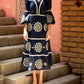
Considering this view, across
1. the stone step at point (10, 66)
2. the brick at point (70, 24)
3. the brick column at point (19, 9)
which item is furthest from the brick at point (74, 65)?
the brick column at point (19, 9)

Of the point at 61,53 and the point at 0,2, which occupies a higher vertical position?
the point at 0,2

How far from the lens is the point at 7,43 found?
15.8ft

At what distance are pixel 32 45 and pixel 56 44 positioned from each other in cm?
153

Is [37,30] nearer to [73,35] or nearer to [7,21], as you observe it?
[73,35]

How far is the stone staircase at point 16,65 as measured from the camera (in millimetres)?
3922

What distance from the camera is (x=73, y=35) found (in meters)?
4.79

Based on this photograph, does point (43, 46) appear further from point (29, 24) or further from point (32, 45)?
point (29, 24)

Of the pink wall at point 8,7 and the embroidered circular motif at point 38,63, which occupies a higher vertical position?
the pink wall at point 8,7

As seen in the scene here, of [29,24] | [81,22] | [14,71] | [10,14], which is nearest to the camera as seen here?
[29,24]

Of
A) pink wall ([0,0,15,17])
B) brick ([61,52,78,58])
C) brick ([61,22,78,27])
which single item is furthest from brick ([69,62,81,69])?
pink wall ([0,0,15,17])

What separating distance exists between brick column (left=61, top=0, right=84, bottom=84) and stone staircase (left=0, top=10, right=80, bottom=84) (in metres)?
0.18

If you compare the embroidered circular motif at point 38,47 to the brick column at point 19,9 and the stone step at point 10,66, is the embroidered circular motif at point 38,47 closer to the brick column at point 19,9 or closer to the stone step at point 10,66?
the stone step at point 10,66

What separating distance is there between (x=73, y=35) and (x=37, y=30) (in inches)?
52.4

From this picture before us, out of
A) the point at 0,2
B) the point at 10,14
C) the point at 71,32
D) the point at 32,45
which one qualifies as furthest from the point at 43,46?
the point at 0,2
